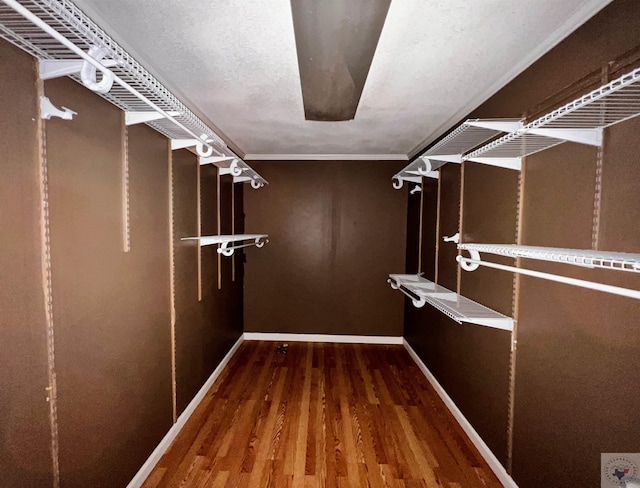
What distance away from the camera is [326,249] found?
404cm

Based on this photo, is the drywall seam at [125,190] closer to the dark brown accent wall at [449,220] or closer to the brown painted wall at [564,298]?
the brown painted wall at [564,298]

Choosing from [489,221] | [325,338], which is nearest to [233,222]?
[325,338]

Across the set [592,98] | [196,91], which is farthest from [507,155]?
[196,91]

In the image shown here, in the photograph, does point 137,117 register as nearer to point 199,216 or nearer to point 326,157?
point 199,216

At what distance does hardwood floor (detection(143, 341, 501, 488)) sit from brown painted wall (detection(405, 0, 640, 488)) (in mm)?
388

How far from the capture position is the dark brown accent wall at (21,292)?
989mm

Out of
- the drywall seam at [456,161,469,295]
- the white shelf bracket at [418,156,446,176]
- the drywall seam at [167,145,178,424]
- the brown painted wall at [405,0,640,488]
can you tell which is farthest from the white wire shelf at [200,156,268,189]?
the brown painted wall at [405,0,640,488]

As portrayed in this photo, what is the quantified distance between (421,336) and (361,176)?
2.00 m

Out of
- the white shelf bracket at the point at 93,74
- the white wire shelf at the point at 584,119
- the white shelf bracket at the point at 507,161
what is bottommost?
the white shelf bracket at the point at 507,161

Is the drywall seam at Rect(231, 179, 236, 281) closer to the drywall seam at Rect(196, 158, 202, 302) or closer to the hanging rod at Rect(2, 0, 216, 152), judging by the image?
the drywall seam at Rect(196, 158, 202, 302)

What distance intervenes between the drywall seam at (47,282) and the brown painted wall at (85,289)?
0.04ft

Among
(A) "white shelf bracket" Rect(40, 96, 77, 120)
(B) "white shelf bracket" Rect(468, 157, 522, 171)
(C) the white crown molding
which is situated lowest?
(B) "white shelf bracket" Rect(468, 157, 522, 171)

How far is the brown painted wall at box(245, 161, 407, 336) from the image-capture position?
3.99 metres

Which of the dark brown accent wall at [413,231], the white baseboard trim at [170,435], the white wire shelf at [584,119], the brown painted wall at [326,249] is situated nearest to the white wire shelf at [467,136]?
the white wire shelf at [584,119]
